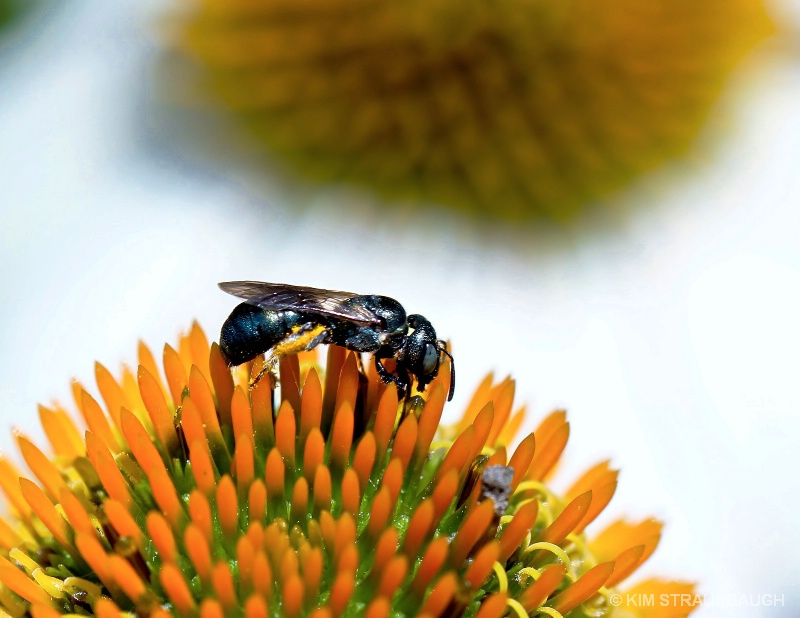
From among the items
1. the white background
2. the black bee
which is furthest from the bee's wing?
the white background

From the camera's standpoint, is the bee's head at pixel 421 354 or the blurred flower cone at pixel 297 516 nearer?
the blurred flower cone at pixel 297 516

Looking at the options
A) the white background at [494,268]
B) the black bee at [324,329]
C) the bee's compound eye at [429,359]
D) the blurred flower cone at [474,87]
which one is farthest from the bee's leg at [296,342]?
the blurred flower cone at [474,87]

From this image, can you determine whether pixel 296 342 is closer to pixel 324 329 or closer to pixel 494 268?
pixel 324 329

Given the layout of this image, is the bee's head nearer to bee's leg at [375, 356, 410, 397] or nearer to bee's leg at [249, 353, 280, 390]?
bee's leg at [375, 356, 410, 397]

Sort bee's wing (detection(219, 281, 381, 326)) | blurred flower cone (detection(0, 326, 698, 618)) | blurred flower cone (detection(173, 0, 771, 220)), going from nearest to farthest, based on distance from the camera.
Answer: blurred flower cone (detection(0, 326, 698, 618))
bee's wing (detection(219, 281, 381, 326))
blurred flower cone (detection(173, 0, 771, 220))

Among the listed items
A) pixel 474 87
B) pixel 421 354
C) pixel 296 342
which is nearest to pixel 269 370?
pixel 296 342

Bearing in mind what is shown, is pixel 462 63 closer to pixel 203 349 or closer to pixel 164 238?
pixel 164 238

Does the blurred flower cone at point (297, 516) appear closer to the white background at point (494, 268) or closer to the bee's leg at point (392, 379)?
the bee's leg at point (392, 379)
